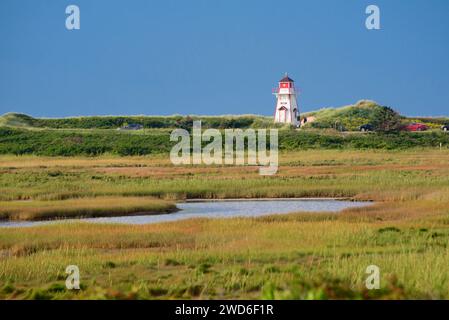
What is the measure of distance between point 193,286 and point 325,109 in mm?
101344

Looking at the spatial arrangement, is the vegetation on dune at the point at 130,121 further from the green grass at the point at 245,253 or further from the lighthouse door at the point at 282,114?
the green grass at the point at 245,253

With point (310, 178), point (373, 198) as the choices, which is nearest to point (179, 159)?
point (310, 178)

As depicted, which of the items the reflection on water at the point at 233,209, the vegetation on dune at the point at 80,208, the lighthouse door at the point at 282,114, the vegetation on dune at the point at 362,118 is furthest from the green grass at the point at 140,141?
the vegetation on dune at the point at 80,208

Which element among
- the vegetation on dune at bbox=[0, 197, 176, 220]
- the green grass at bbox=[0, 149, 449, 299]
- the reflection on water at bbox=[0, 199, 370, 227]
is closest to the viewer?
the green grass at bbox=[0, 149, 449, 299]

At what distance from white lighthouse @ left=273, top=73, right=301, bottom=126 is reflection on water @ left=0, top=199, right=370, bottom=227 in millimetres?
63492

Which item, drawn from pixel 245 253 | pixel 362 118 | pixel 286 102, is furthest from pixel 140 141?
pixel 245 253

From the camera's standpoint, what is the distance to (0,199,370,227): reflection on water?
99.7 feet

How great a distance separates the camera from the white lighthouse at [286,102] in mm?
101312

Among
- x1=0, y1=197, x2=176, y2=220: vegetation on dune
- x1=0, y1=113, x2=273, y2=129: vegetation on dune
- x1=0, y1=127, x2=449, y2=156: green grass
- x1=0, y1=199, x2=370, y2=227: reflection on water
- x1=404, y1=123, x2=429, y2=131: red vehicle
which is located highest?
x1=0, y1=113, x2=273, y2=129: vegetation on dune

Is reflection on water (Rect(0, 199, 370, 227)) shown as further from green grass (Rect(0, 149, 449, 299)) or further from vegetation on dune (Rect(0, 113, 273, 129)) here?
vegetation on dune (Rect(0, 113, 273, 129))

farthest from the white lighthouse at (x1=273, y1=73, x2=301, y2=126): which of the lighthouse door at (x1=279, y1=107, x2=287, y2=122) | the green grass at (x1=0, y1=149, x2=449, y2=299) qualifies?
the green grass at (x1=0, y1=149, x2=449, y2=299)

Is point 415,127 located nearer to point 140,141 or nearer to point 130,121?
point 140,141

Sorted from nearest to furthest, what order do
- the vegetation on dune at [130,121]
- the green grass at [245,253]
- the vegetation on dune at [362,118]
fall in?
the green grass at [245,253] < the vegetation on dune at [362,118] < the vegetation on dune at [130,121]

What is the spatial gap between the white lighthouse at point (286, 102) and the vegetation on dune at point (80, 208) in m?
66.4
